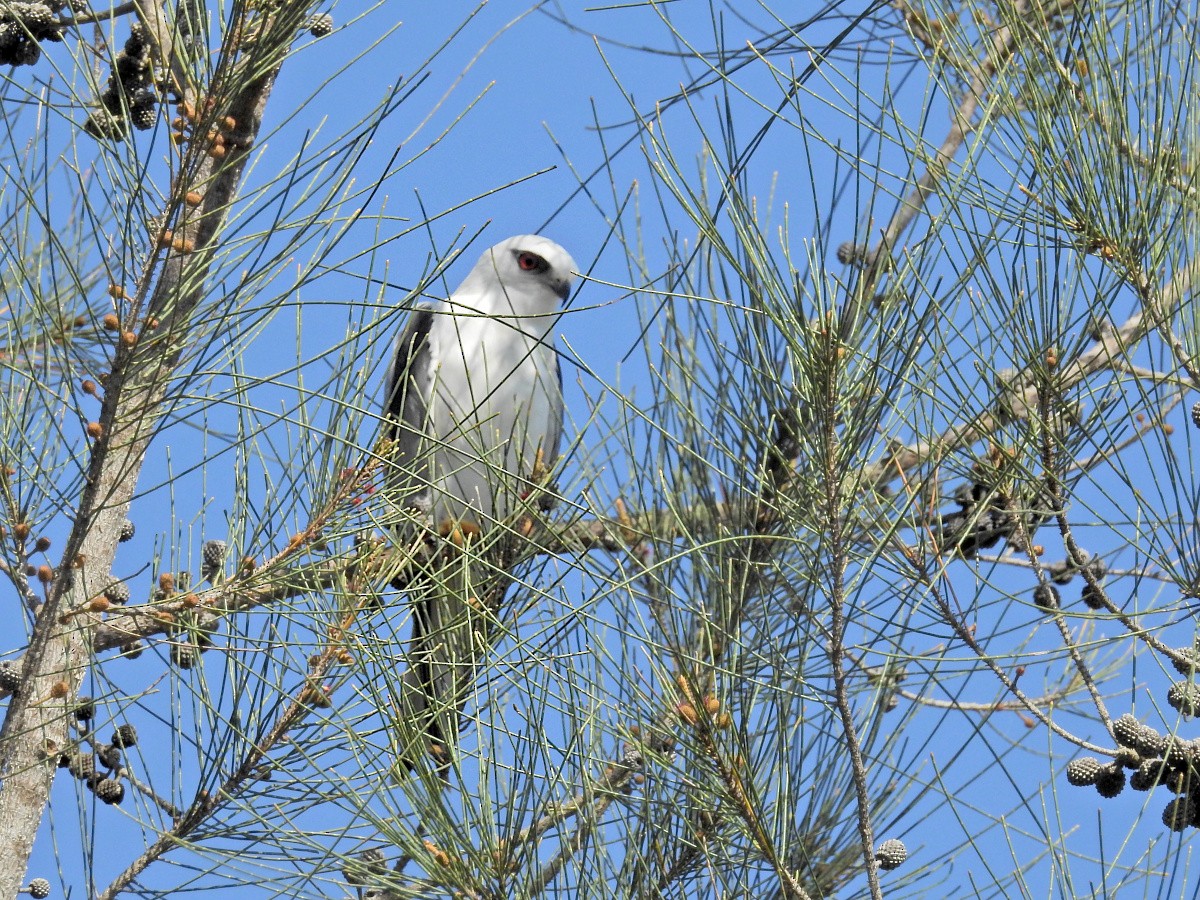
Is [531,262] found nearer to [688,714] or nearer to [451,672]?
[451,672]

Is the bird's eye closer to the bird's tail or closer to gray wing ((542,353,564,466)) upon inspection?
gray wing ((542,353,564,466))

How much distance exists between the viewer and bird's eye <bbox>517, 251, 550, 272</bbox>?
157 inches

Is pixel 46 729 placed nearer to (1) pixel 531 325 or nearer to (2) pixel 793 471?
(2) pixel 793 471

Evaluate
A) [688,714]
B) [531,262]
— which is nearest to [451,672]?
[688,714]

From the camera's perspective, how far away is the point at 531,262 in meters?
3.99

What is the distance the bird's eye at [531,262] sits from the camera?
3.98 meters

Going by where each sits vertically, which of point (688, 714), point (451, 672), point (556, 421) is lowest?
point (688, 714)

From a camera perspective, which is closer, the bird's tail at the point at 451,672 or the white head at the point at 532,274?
the bird's tail at the point at 451,672

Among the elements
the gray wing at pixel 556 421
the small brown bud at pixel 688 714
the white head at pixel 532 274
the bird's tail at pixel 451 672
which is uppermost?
the white head at pixel 532 274

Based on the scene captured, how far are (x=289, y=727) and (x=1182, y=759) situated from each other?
4.08 feet

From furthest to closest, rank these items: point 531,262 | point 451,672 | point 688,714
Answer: point 531,262, point 451,672, point 688,714

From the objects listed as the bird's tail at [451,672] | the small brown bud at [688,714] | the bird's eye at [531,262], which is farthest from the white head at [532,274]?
the small brown bud at [688,714]

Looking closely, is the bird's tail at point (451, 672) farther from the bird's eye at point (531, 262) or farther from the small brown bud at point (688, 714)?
the bird's eye at point (531, 262)

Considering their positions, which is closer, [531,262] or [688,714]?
[688,714]
